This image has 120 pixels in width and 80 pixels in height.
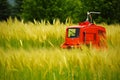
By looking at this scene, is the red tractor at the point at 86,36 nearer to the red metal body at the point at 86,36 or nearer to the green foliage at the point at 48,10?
the red metal body at the point at 86,36

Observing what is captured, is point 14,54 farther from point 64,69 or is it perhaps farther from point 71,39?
point 71,39

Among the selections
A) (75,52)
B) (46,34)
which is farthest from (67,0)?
(75,52)

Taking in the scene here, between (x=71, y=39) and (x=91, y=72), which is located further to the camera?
(x=71, y=39)

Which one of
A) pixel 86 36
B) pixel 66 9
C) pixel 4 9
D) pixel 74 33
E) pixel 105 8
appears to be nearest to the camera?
pixel 86 36

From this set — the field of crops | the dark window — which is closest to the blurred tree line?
the dark window

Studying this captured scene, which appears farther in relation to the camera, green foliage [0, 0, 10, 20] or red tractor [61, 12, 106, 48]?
green foliage [0, 0, 10, 20]

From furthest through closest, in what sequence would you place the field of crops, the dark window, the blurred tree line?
1. the blurred tree line
2. the dark window
3. the field of crops

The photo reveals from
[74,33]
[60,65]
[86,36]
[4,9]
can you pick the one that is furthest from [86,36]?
[4,9]

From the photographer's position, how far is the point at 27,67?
363cm

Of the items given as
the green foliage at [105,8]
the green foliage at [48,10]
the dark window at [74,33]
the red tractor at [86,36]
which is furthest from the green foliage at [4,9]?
the red tractor at [86,36]

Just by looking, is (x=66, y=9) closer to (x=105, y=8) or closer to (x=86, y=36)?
(x=105, y=8)

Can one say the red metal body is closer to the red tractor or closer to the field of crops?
the red tractor

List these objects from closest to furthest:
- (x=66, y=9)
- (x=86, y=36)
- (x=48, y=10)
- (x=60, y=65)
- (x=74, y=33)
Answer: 1. (x=60, y=65)
2. (x=86, y=36)
3. (x=74, y=33)
4. (x=48, y=10)
5. (x=66, y=9)

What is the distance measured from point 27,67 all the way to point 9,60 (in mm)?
196
